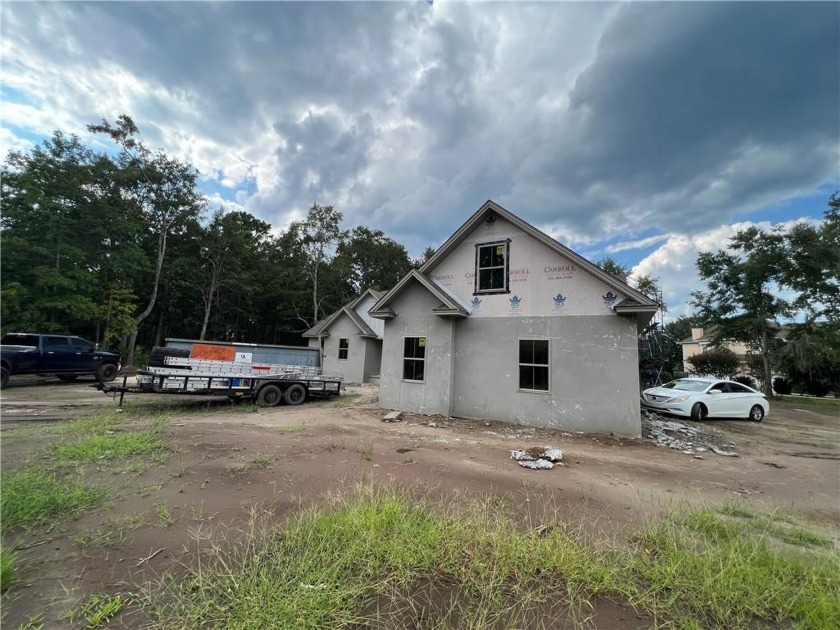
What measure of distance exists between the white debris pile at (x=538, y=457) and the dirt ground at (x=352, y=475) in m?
0.23

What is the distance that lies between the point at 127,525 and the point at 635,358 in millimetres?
10427

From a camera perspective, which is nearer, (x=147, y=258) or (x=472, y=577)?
(x=472, y=577)

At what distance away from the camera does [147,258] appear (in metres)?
26.3

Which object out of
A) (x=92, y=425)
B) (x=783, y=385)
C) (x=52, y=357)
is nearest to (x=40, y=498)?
(x=92, y=425)

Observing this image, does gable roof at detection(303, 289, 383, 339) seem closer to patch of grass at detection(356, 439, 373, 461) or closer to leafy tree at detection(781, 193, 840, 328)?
patch of grass at detection(356, 439, 373, 461)

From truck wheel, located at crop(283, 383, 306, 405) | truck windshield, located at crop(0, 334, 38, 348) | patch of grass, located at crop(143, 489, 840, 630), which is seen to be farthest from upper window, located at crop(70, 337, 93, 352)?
patch of grass, located at crop(143, 489, 840, 630)

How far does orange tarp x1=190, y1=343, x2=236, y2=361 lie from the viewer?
11570mm

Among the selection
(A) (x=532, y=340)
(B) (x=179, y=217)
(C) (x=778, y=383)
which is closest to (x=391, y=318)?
(A) (x=532, y=340)

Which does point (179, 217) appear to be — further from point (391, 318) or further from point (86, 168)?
point (391, 318)

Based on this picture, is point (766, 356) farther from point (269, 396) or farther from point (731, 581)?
point (269, 396)

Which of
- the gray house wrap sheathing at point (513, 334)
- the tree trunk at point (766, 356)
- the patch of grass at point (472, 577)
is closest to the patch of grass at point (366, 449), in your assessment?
the patch of grass at point (472, 577)

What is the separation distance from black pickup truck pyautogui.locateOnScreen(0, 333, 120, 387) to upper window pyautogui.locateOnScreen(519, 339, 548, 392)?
59.7 feet

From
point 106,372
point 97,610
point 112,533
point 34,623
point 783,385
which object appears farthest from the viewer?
point 783,385

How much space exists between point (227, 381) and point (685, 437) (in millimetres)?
13769
